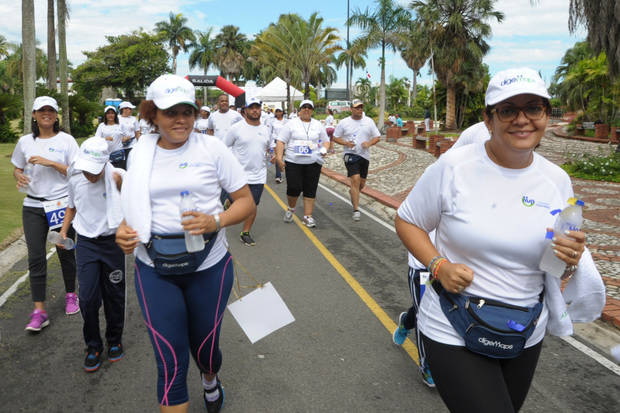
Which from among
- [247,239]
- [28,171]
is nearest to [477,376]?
[28,171]

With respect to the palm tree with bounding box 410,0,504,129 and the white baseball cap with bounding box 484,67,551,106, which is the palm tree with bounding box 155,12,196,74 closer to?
the palm tree with bounding box 410,0,504,129

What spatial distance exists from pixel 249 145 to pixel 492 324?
614 centimetres

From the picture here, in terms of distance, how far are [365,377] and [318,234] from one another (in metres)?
4.66

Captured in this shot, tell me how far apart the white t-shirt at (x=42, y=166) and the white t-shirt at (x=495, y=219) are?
377 centimetres

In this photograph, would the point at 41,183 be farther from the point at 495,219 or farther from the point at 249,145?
the point at 495,219

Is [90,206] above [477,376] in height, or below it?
above

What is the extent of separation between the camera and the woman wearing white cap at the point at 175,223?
2605 mm

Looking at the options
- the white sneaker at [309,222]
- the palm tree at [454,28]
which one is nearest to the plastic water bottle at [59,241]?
the white sneaker at [309,222]

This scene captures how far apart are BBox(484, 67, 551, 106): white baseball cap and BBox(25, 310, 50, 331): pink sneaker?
168 inches

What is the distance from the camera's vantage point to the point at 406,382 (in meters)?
3.80

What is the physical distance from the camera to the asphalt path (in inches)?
139

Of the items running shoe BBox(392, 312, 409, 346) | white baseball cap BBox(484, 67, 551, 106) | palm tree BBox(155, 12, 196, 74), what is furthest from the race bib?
palm tree BBox(155, 12, 196, 74)

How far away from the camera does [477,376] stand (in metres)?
2.08

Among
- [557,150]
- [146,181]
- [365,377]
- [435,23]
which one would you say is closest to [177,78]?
[146,181]
